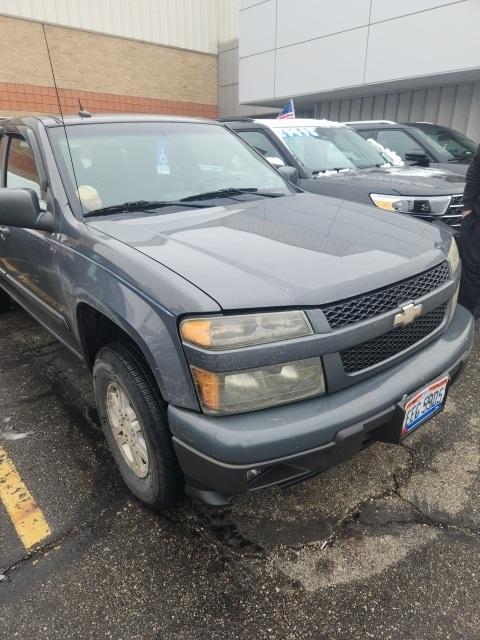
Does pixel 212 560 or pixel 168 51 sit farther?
pixel 168 51

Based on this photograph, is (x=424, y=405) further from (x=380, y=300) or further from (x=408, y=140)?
(x=408, y=140)

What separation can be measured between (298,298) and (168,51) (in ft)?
68.0

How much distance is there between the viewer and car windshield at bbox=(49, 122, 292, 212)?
8.18ft

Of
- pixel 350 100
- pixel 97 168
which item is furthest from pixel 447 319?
pixel 350 100

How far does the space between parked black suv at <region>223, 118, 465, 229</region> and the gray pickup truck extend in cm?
162

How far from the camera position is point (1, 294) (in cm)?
455

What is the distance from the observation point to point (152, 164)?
107 inches

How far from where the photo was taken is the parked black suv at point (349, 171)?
13.1 ft

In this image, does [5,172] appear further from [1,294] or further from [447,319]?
[447,319]

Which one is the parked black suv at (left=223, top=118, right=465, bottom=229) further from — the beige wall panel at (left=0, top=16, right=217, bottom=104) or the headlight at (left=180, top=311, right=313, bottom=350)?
the beige wall panel at (left=0, top=16, right=217, bottom=104)

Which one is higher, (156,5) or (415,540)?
(156,5)

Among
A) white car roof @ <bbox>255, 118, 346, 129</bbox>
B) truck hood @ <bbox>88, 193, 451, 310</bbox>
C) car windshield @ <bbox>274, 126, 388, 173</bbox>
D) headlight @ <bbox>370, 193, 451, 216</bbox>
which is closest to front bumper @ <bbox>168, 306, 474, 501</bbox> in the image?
truck hood @ <bbox>88, 193, 451, 310</bbox>

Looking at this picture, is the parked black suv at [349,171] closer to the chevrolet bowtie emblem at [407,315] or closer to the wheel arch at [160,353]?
the chevrolet bowtie emblem at [407,315]

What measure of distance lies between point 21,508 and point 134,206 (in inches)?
64.2
